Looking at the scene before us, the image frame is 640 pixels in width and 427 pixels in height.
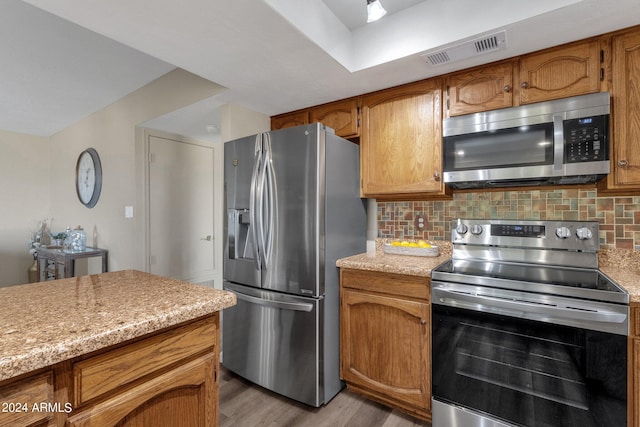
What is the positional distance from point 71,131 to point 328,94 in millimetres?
3741

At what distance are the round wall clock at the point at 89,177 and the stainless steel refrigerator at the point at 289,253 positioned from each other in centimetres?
218

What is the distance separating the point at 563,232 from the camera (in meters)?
1.77

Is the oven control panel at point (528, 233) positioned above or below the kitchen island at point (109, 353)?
above

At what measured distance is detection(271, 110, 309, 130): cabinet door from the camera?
2561 millimetres

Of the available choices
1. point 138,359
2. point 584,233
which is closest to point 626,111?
point 584,233

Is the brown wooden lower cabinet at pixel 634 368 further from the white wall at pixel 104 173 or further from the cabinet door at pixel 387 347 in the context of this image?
the white wall at pixel 104 173

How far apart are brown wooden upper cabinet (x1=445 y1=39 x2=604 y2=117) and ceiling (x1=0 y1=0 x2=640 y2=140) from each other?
0.23ft

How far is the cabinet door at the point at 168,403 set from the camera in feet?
2.52

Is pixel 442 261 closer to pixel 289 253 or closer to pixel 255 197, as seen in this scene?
pixel 289 253

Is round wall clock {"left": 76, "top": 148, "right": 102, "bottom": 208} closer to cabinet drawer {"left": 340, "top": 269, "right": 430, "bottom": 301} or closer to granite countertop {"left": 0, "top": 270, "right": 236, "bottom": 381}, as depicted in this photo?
granite countertop {"left": 0, "top": 270, "right": 236, "bottom": 381}

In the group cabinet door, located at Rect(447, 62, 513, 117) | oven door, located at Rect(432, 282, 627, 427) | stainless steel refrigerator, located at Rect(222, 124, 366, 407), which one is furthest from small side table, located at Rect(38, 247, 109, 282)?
cabinet door, located at Rect(447, 62, 513, 117)

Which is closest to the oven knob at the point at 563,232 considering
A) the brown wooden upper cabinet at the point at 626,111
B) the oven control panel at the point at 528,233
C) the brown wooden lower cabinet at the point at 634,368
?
the oven control panel at the point at 528,233

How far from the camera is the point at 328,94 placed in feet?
7.43

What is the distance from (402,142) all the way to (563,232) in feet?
3.63
